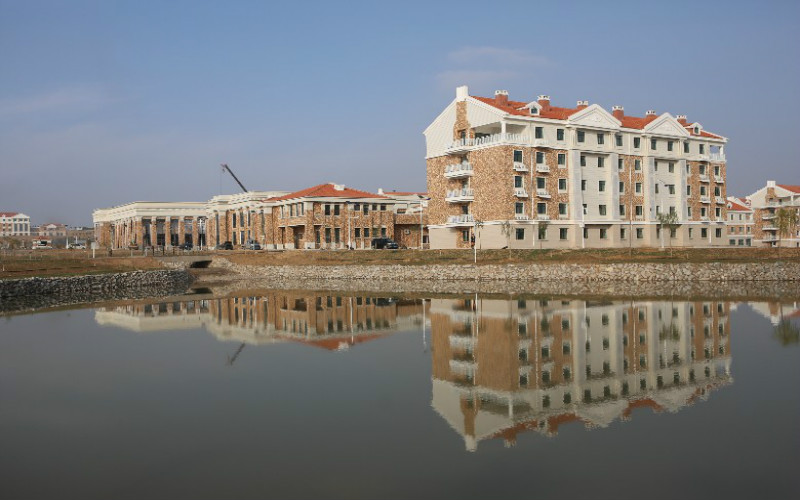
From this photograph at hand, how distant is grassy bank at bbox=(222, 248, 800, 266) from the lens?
157 ft

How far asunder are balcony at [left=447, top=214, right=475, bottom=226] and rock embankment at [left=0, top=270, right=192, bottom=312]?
25.9 metres

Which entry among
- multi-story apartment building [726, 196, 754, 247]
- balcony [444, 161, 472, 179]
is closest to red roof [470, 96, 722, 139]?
balcony [444, 161, 472, 179]

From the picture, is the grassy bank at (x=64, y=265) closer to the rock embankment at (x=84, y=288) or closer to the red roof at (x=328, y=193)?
the rock embankment at (x=84, y=288)

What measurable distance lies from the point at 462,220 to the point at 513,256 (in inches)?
433

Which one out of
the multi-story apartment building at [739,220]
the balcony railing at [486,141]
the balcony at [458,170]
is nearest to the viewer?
the balcony railing at [486,141]

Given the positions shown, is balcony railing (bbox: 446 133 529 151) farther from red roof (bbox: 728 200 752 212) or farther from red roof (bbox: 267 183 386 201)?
red roof (bbox: 728 200 752 212)

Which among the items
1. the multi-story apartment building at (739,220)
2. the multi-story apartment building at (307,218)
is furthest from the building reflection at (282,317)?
the multi-story apartment building at (739,220)

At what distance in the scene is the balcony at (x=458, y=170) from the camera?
210ft

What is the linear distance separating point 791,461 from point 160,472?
10747 millimetres

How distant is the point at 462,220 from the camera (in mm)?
64000

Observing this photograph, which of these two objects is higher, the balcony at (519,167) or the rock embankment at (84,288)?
the balcony at (519,167)

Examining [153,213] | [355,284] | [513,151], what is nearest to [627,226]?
[513,151]

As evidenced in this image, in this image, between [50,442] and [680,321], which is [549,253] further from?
[50,442]

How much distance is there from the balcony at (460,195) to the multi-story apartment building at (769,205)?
6924cm
